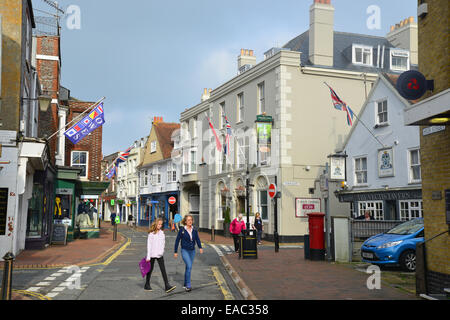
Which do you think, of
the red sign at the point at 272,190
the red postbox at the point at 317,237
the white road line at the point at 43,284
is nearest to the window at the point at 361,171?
the red sign at the point at 272,190

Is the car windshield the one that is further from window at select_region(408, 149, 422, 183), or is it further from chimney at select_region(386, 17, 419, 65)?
chimney at select_region(386, 17, 419, 65)

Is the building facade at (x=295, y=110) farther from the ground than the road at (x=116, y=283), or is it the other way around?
the building facade at (x=295, y=110)

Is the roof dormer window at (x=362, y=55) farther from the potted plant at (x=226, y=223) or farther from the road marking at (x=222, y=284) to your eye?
the road marking at (x=222, y=284)

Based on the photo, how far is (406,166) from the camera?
22.5 metres

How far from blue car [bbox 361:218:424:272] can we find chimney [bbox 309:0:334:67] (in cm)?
1769

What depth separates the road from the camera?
376 inches

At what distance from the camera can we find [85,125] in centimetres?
2106

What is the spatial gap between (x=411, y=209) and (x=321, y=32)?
1327 centimetres

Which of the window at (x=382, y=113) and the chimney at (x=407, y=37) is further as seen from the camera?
the chimney at (x=407, y=37)

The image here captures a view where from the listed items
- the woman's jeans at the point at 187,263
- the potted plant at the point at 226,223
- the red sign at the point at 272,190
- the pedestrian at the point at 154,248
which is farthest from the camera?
the potted plant at the point at 226,223

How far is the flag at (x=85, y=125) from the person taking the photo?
67.6 ft

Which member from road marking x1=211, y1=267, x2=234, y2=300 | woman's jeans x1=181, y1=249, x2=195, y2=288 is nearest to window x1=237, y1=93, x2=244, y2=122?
road marking x1=211, y1=267, x2=234, y2=300

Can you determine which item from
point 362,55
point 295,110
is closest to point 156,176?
point 295,110

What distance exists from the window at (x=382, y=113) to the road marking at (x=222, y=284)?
1455 cm
